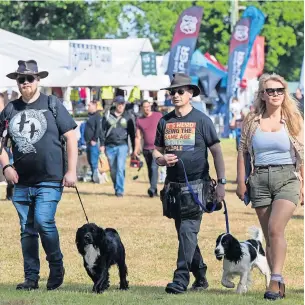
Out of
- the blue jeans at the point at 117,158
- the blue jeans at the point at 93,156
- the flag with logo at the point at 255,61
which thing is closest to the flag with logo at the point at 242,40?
the flag with logo at the point at 255,61

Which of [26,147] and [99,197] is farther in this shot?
[99,197]

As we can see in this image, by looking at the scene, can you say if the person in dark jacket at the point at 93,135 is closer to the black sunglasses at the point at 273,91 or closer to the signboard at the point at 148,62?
the black sunglasses at the point at 273,91

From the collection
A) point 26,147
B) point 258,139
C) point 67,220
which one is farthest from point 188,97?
point 67,220

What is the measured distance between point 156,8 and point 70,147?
62.1 metres

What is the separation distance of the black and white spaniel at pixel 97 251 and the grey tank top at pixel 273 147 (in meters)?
1.46

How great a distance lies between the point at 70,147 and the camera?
9156 millimetres

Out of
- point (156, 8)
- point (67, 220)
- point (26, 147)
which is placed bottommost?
point (67, 220)

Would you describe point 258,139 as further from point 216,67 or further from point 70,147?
point 216,67

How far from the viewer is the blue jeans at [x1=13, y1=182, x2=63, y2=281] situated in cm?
916

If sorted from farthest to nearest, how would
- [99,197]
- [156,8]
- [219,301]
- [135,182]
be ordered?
[156,8] < [135,182] < [99,197] < [219,301]

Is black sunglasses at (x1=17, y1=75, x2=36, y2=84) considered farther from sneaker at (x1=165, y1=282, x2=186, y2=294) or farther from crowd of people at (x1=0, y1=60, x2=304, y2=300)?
sneaker at (x1=165, y1=282, x2=186, y2=294)

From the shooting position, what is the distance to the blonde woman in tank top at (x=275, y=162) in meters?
8.95

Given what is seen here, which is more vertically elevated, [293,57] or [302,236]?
[293,57]

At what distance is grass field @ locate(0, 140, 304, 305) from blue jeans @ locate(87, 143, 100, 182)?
1147mm
